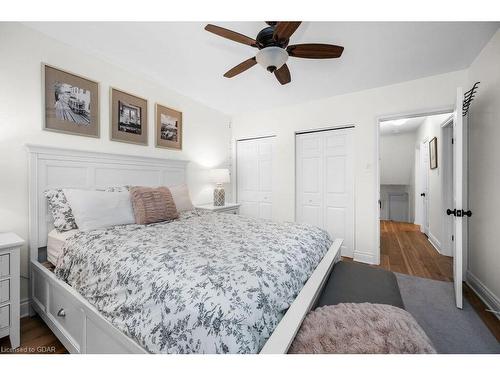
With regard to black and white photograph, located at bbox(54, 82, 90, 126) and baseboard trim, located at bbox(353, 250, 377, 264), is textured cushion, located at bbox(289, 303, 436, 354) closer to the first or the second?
baseboard trim, located at bbox(353, 250, 377, 264)

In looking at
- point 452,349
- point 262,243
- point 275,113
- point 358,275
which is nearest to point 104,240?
point 262,243

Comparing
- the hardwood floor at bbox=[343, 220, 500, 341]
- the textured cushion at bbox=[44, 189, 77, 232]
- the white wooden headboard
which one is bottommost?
the hardwood floor at bbox=[343, 220, 500, 341]

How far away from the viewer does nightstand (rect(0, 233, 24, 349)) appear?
4.55 feet

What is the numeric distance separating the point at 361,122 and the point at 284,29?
2.12 metres

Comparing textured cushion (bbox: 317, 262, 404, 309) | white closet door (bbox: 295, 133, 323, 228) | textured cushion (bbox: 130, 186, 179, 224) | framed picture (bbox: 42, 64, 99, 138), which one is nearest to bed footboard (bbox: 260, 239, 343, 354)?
textured cushion (bbox: 317, 262, 404, 309)

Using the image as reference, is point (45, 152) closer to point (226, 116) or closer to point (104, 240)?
point (104, 240)

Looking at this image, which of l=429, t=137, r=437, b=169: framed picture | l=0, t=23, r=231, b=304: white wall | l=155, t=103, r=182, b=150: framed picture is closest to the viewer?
l=0, t=23, r=231, b=304: white wall

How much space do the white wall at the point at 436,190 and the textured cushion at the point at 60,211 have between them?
4.75 m

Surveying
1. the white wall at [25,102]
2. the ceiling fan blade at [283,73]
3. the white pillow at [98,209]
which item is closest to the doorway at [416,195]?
the ceiling fan blade at [283,73]

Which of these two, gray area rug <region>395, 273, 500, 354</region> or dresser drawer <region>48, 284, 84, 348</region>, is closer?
dresser drawer <region>48, 284, 84, 348</region>

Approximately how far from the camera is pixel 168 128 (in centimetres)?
304

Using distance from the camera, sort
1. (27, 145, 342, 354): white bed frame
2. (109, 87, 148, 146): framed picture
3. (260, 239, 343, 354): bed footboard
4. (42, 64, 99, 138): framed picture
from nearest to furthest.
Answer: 1. (260, 239, 343, 354): bed footboard
2. (27, 145, 342, 354): white bed frame
3. (42, 64, 99, 138): framed picture
4. (109, 87, 148, 146): framed picture

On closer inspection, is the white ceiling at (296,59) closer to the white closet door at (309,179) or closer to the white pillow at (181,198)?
the white closet door at (309,179)

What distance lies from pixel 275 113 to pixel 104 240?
3194 mm
